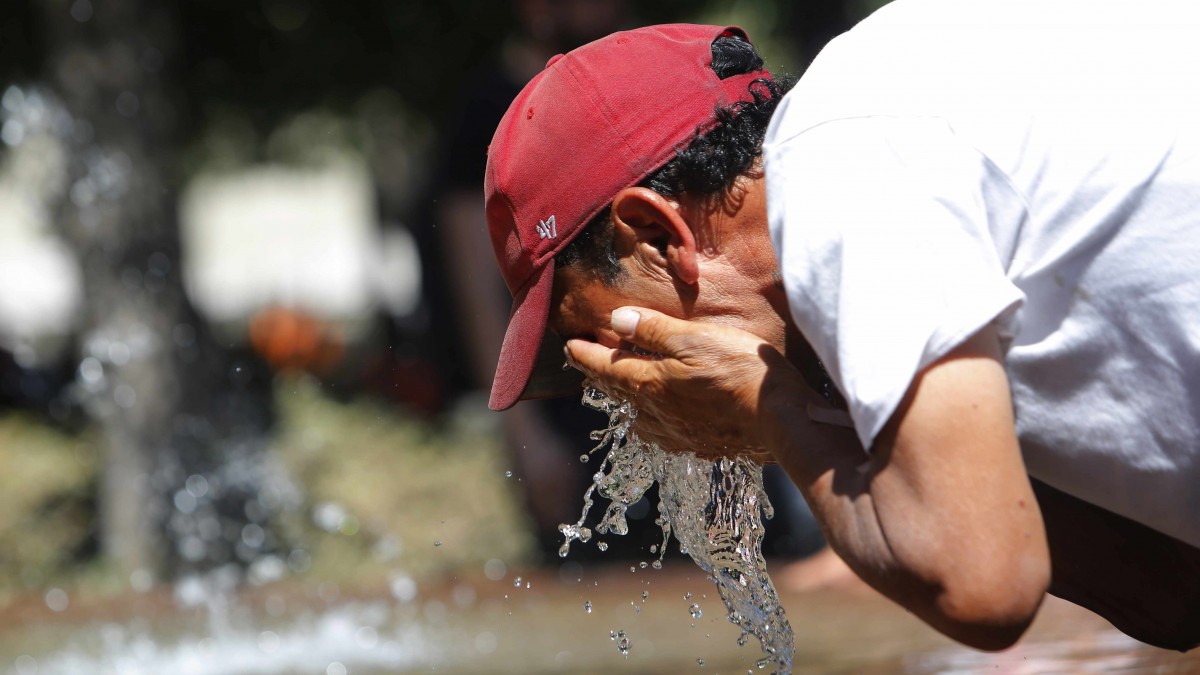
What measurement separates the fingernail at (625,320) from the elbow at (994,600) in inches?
26.1

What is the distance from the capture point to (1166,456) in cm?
174

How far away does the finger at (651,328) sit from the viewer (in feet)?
6.61

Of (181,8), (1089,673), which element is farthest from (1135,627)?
(181,8)

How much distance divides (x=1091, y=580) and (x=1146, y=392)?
2.63 feet

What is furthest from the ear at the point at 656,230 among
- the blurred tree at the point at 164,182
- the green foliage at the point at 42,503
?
the green foliage at the point at 42,503

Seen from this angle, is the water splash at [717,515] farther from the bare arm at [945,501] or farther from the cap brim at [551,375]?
the bare arm at [945,501]

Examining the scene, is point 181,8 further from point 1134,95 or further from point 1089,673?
point 1134,95

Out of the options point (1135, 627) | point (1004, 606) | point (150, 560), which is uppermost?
point (1004, 606)

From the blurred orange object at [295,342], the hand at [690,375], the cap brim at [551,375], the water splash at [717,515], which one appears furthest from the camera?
the blurred orange object at [295,342]

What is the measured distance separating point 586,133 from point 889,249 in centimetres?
65

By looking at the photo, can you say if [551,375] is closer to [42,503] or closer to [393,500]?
[393,500]

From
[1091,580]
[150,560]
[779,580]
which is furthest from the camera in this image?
[150,560]

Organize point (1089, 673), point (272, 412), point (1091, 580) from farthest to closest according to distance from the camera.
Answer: point (272, 412) → point (1089, 673) → point (1091, 580)

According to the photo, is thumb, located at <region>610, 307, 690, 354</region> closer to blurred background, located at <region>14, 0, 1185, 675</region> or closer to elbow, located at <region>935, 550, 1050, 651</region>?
elbow, located at <region>935, 550, 1050, 651</region>
